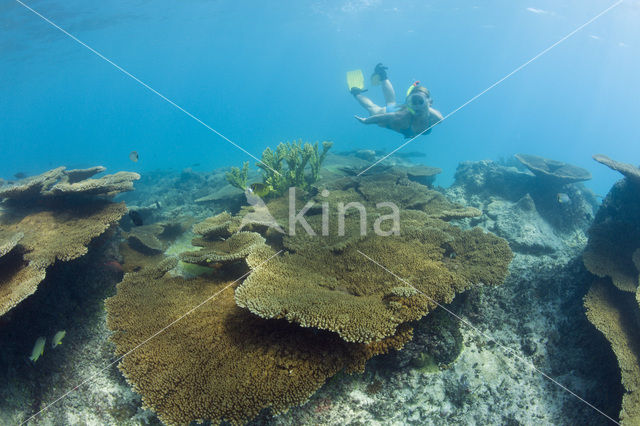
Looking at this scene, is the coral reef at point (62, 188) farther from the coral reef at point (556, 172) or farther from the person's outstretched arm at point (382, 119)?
the coral reef at point (556, 172)

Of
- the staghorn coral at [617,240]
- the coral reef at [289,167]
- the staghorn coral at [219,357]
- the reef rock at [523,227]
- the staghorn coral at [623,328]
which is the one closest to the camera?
the staghorn coral at [219,357]

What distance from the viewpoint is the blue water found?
33.2 metres

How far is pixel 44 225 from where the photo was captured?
15.9ft

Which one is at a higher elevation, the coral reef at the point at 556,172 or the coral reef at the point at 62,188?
the coral reef at the point at 62,188

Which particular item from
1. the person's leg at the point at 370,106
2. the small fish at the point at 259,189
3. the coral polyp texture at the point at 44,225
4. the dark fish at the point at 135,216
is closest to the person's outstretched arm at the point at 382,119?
the person's leg at the point at 370,106

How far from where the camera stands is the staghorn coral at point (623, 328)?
346cm

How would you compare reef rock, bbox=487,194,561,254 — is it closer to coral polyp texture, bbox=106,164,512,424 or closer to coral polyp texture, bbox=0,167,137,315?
coral polyp texture, bbox=106,164,512,424

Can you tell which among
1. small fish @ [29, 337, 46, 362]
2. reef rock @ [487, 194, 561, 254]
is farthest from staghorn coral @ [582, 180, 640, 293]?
small fish @ [29, 337, 46, 362]

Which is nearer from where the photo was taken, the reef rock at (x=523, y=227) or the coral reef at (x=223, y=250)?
the coral reef at (x=223, y=250)

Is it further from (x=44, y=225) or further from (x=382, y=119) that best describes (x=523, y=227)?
(x=44, y=225)

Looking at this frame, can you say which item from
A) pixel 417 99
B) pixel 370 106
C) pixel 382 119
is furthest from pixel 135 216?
pixel 370 106

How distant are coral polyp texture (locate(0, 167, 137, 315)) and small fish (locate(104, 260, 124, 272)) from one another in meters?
0.69

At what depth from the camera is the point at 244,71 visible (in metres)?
105

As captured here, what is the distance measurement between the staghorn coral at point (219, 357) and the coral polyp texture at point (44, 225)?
40.7 inches
